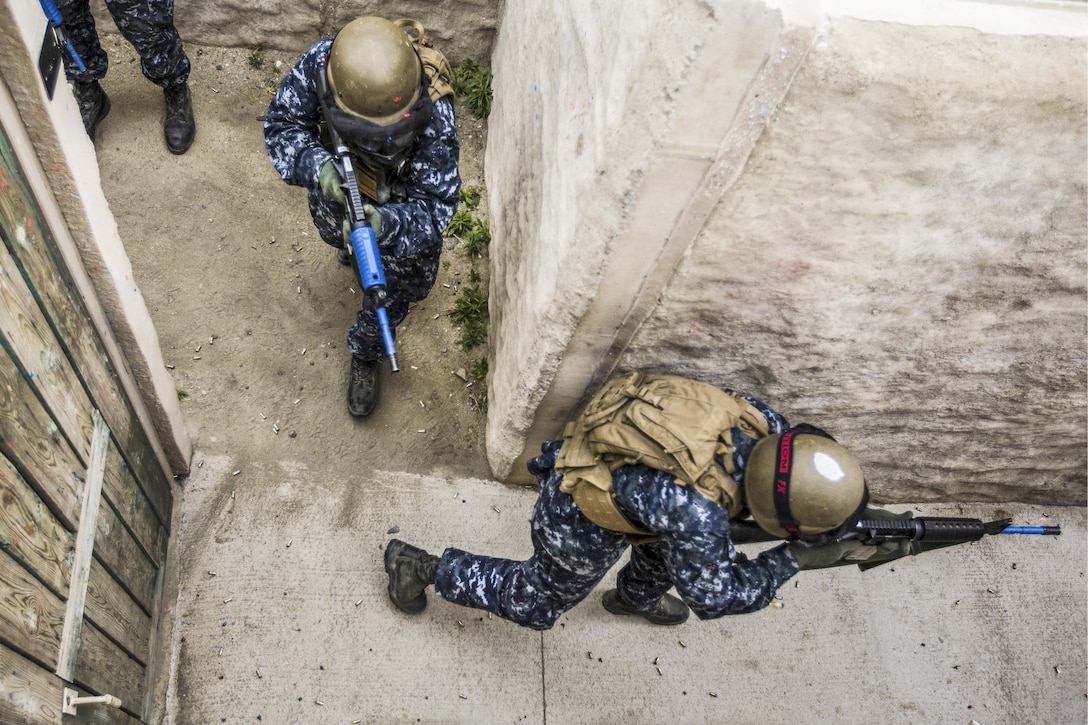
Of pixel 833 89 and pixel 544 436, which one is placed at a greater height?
pixel 833 89

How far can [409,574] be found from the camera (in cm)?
319

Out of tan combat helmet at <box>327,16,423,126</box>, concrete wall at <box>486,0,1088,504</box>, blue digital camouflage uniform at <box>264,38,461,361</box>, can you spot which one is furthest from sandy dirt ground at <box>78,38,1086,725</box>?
tan combat helmet at <box>327,16,423,126</box>

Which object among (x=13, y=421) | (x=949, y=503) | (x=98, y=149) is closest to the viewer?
(x=13, y=421)

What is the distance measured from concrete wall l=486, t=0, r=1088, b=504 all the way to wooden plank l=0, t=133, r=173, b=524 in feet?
4.55

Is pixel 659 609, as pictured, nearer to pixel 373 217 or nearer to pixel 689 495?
pixel 689 495

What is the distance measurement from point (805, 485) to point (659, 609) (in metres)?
1.30

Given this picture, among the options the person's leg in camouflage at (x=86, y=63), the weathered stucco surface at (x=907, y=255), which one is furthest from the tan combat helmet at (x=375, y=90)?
the person's leg in camouflage at (x=86, y=63)

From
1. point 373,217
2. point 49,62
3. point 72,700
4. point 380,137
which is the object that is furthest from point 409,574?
point 49,62

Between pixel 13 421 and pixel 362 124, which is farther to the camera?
pixel 362 124

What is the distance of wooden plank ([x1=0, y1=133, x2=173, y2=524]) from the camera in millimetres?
2051

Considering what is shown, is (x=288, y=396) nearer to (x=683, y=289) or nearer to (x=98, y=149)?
(x=98, y=149)

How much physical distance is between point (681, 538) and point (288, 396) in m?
2.14

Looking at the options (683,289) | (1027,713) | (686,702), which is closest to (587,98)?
(683,289)

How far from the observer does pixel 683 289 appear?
2561 millimetres
